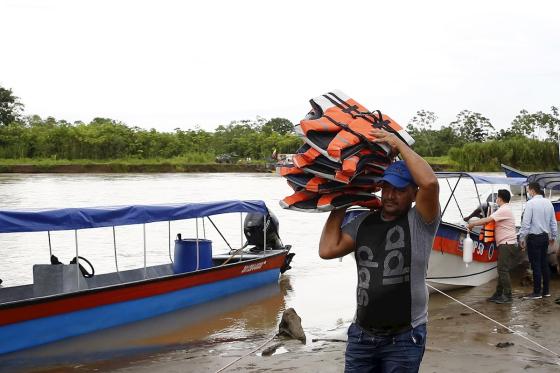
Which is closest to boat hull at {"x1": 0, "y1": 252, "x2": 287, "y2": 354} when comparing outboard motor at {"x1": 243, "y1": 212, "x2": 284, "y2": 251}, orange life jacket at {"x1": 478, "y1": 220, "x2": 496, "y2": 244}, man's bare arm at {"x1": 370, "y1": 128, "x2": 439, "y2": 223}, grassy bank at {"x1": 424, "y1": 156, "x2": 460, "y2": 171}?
outboard motor at {"x1": 243, "y1": 212, "x2": 284, "y2": 251}

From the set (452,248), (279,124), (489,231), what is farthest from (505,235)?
(279,124)

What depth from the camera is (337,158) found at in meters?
3.52

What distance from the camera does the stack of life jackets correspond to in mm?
3586

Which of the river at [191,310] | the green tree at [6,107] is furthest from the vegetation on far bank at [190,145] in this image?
the river at [191,310]

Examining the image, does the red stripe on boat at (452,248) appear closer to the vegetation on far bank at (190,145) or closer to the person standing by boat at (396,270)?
the person standing by boat at (396,270)

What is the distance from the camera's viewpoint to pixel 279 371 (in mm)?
7430

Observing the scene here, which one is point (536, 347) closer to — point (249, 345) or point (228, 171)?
point (249, 345)

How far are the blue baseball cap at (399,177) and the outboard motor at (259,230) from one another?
11.5m

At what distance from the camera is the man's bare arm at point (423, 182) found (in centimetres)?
341

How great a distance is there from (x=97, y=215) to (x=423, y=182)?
7577 millimetres

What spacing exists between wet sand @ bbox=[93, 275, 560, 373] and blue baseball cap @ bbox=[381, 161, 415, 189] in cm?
394

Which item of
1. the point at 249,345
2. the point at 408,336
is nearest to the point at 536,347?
the point at 249,345

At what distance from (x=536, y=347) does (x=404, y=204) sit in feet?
17.4

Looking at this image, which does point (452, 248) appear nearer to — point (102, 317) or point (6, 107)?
point (102, 317)
